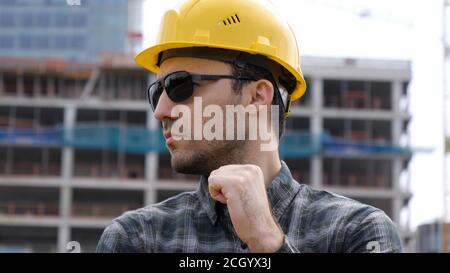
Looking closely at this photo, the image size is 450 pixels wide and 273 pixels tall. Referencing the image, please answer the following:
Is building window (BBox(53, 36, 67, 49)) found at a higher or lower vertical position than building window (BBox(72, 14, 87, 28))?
lower

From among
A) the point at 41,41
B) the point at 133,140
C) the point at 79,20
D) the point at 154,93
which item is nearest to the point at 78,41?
the point at 79,20

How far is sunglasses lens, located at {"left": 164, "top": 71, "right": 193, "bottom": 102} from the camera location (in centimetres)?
346

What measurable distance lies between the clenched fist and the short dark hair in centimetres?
45

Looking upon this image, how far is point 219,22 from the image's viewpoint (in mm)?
3543

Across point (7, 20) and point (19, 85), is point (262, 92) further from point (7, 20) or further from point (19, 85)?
point (7, 20)

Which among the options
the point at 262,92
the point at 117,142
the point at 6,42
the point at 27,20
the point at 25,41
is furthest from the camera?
the point at 27,20

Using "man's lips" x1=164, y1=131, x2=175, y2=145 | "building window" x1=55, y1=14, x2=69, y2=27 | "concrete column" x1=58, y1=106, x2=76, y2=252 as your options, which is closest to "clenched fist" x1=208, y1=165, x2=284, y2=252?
"man's lips" x1=164, y1=131, x2=175, y2=145

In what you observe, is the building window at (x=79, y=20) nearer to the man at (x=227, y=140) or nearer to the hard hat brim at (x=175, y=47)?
the hard hat brim at (x=175, y=47)

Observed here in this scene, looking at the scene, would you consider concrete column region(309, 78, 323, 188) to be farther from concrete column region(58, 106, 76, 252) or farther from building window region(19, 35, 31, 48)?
building window region(19, 35, 31, 48)

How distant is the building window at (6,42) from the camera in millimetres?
91713

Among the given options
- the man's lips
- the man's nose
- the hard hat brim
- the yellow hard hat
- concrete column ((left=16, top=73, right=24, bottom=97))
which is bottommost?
the man's lips

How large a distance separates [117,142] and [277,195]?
70258mm

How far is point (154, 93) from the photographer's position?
145 inches
